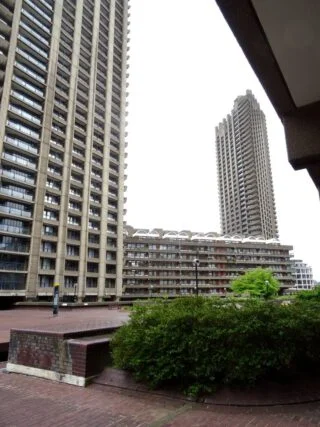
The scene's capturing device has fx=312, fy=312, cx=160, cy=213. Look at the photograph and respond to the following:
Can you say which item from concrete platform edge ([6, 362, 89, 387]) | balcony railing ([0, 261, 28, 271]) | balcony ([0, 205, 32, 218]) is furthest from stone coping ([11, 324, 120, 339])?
balcony ([0, 205, 32, 218])

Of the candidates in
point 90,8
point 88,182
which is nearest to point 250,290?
point 88,182

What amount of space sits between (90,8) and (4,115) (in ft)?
122

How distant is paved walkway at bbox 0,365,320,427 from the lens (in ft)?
14.8

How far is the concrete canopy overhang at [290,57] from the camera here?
217 cm

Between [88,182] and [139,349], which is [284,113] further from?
[88,182]

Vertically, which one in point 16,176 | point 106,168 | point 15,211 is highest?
point 106,168

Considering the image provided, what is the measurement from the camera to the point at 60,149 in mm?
52531

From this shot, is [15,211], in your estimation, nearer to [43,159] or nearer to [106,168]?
[43,159]

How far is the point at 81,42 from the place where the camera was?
6266 centimetres

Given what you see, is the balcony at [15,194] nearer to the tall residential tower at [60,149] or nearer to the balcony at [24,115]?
the tall residential tower at [60,149]

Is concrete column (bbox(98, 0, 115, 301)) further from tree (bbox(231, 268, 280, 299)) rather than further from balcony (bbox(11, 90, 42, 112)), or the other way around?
tree (bbox(231, 268, 280, 299))

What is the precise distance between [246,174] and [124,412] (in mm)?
149825

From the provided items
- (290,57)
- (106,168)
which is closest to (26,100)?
(106,168)

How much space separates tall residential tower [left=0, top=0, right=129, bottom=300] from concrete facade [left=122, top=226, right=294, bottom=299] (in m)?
23.2
